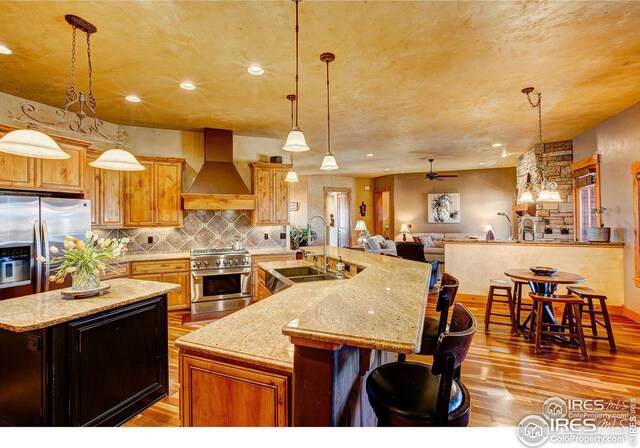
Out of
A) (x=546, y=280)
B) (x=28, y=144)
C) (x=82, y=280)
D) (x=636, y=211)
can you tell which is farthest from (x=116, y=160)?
(x=636, y=211)

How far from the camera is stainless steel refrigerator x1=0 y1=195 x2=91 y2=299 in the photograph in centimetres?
280

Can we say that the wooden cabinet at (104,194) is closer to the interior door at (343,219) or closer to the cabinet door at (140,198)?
the cabinet door at (140,198)

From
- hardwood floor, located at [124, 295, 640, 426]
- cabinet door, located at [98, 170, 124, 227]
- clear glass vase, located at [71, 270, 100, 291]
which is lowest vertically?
hardwood floor, located at [124, 295, 640, 426]

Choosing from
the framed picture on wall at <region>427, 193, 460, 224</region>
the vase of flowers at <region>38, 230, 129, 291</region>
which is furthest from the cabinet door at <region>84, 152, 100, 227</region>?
the framed picture on wall at <region>427, 193, 460, 224</region>

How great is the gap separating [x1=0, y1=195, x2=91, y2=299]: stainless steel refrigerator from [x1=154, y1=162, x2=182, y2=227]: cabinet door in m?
1.39

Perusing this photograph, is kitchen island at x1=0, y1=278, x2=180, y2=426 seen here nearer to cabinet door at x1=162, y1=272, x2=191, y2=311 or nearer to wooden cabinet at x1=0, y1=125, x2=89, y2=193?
wooden cabinet at x1=0, y1=125, x2=89, y2=193

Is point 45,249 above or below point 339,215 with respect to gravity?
below

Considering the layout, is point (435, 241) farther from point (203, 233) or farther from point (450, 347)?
point (450, 347)

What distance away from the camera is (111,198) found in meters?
4.29

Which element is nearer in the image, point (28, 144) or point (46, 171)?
point (28, 144)

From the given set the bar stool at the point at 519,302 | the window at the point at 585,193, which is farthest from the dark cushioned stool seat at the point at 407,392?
the window at the point at 585,193

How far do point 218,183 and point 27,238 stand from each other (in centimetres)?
233

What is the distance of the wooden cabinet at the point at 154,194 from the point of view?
14.7 feet

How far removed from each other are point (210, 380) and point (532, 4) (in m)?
2.90
